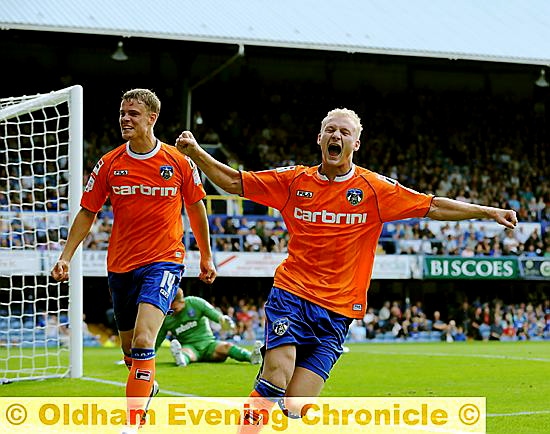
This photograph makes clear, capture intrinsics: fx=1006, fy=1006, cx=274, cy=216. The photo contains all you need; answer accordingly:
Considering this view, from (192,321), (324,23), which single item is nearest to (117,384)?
(192,321)

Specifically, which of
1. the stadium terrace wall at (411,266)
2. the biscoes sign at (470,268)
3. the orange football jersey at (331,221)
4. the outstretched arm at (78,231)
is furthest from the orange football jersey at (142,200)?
the biscoes sign at (470,268)

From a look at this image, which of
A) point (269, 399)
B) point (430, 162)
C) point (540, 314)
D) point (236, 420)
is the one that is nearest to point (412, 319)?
point (540, 314)

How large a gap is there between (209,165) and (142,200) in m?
1.75

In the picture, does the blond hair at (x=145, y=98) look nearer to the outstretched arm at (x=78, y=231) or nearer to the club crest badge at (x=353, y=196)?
the outstretched arm at (x=78, y=231)

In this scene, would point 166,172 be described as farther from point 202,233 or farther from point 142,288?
point 142,288

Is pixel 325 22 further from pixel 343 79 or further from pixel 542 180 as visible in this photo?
pixel 542 180

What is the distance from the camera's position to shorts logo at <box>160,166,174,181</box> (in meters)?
Answer: 7.71

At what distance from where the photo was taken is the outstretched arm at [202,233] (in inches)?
317

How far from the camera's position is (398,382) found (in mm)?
12203

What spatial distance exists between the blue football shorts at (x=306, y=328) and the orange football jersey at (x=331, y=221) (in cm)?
6

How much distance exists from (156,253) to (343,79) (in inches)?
1130

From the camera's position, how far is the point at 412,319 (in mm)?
27953

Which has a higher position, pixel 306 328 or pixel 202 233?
pixel 202 233

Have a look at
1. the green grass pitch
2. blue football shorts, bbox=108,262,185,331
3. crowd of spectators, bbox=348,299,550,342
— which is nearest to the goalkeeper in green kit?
the green grass pitch
